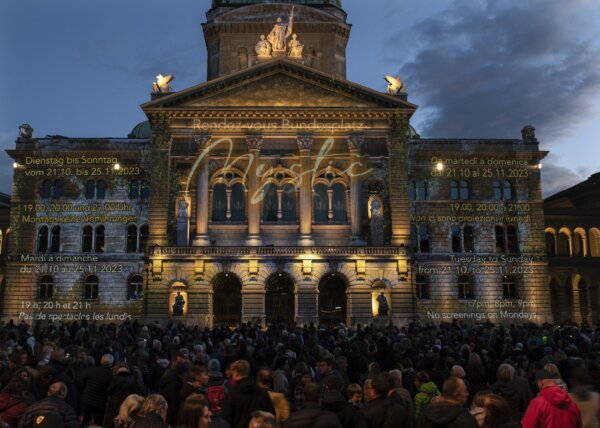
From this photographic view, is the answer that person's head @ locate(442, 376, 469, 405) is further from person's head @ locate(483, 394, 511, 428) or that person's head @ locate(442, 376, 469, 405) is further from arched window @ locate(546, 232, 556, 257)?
arched window @ locate(546, 232, 556, 257)

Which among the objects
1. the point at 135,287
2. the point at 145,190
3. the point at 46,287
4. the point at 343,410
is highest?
the point at 145,190

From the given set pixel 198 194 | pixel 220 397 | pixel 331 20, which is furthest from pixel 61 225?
pixel 220 397

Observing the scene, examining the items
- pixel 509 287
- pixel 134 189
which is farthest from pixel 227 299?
pixel 509 287

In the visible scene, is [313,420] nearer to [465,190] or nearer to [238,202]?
[238,202]

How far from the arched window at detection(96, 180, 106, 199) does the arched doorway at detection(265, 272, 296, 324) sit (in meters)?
16.7

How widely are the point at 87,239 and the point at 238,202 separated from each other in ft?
44.3

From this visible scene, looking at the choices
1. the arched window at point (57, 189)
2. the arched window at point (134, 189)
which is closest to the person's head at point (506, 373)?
the arched window at point (134, 189)

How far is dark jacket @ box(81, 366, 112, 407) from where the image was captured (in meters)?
12.1

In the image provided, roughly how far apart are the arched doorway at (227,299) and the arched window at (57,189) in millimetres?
16514

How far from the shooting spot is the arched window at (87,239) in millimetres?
53781

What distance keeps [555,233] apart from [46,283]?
1797 inches

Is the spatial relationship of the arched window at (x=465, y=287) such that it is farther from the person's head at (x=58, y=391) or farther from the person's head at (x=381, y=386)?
the person's head at (x=58, y=391)

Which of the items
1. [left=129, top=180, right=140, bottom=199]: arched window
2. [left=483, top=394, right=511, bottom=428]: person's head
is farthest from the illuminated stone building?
[left=483, top=394, right=511, bottom=428]: person's head

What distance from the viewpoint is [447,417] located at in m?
6.91
